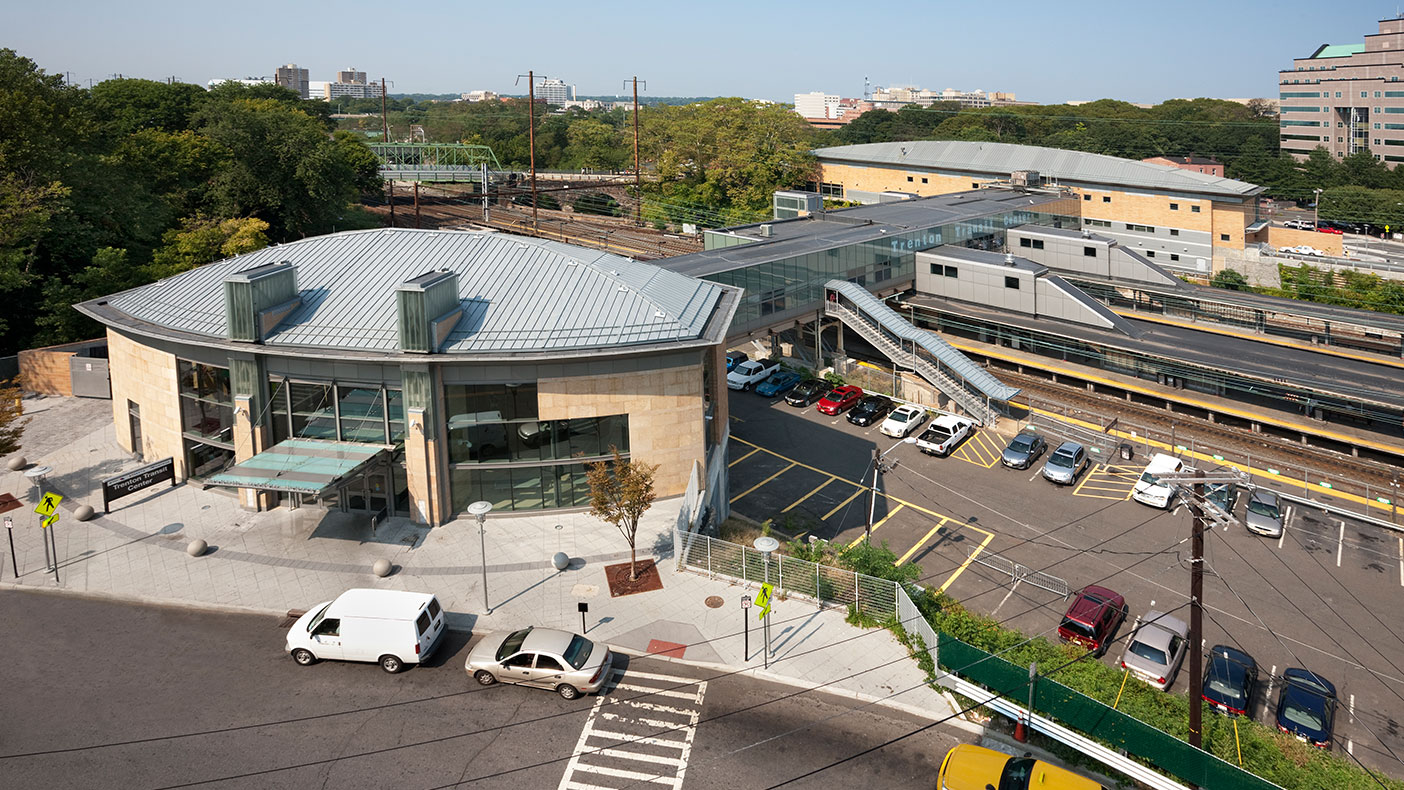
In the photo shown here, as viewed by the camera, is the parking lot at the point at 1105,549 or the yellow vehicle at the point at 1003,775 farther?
the parking lot at the point at 1105,549

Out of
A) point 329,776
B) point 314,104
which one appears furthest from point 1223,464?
point 314,104

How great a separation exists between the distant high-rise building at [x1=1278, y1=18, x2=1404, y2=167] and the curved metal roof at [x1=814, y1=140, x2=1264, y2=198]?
207ft

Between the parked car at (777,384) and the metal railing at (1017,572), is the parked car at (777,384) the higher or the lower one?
the higher one

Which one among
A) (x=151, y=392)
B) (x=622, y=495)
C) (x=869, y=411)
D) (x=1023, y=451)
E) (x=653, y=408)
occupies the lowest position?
(x=1023, y=451)

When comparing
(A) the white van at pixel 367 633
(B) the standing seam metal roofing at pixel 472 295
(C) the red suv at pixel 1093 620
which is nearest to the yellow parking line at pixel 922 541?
(C) the red suv at pixel 1093 620

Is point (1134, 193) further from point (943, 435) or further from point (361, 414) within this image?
point (361, 414)

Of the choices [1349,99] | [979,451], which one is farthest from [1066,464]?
[1349,99]

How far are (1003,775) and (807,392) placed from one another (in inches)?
1262

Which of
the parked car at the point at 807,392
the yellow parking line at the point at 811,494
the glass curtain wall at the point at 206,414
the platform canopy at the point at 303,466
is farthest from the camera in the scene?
the parked car at the point at 807,392

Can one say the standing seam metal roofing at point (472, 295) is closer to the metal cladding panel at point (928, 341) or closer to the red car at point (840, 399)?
the red car at point (840, 399)

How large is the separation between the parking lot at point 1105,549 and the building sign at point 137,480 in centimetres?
2123

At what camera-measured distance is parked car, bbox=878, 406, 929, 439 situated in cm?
4447

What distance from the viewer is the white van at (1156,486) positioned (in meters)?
36.7

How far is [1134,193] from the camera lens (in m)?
78.6
